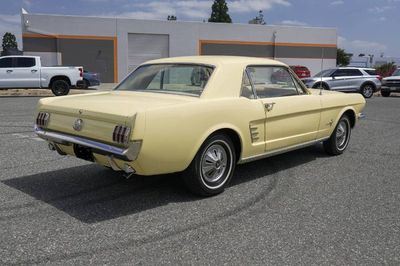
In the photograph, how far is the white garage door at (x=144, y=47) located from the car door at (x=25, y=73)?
1982 centimetres

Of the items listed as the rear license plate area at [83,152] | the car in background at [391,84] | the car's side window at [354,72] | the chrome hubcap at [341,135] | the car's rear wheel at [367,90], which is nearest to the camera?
the rear license plate area at [83,152]

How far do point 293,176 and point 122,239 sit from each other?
2864 mm

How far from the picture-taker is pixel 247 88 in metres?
5.50

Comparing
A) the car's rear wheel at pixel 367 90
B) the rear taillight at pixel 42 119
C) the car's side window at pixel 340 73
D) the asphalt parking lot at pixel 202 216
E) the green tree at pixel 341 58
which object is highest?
the green tree at pixel 341 58

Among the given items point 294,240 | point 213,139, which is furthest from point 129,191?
point 294,240

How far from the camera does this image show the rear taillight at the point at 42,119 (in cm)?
513

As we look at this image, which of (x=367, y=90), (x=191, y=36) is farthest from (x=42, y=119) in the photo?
(x=191, y=36)

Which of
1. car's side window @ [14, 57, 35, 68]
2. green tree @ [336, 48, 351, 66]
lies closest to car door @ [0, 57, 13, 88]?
car's side window @ [14, 57, 35, 68]

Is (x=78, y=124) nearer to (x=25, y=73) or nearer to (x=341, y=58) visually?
(x=25, y=73)

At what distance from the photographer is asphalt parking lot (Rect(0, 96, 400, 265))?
3.57 meters

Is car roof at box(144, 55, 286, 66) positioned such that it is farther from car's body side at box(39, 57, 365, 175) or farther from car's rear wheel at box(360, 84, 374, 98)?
car's rear wheel at box(360, 84, 374, 98)

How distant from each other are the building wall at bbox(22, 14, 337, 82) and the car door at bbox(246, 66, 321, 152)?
33776 mm

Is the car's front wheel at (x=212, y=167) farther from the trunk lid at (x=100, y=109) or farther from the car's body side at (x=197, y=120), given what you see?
the trunk lid at (x=100, y=109)

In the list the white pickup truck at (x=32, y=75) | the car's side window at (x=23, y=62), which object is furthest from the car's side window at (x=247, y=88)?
the car's side window at (x=23, y=62)
